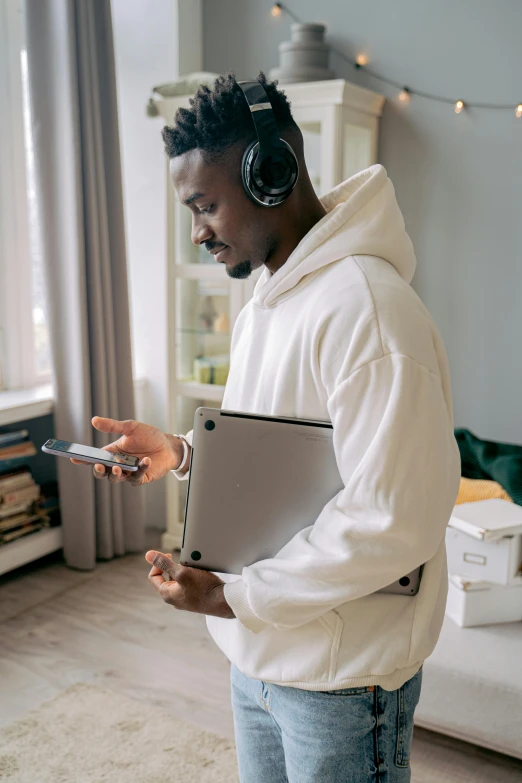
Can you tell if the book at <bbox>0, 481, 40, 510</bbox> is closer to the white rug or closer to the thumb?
the white rug

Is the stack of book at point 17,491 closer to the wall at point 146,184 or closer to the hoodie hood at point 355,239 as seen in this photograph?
the wall at point 146,184

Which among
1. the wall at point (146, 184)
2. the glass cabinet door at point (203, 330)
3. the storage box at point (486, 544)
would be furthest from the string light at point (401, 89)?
the storage box at point (486, 544)

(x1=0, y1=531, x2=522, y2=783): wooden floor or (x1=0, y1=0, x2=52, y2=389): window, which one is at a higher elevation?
(x1=0, y1=0, x2=52, y2=389): window

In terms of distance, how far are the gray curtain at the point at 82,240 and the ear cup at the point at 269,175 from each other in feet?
6.16

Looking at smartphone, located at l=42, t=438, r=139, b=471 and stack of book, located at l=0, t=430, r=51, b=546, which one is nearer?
smartphone, located at l=42, t=438, r=139, b=471

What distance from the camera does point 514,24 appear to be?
2535 millimetres

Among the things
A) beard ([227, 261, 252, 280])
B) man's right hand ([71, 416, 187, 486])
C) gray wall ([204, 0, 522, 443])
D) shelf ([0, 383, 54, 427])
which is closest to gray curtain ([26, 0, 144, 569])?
shelf ([0, 383, 54, 427])

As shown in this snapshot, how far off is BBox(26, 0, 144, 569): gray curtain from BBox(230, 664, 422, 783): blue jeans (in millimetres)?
1985

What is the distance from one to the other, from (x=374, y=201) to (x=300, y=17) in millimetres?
2369

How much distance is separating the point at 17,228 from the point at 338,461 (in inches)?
95.3

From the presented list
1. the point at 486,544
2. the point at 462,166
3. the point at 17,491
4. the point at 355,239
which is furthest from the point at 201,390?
the point at 355,239

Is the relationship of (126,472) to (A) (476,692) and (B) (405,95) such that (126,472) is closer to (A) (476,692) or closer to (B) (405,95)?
(A) (476,692)

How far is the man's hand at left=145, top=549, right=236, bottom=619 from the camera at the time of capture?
813mm

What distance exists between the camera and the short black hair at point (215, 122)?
855 mm
